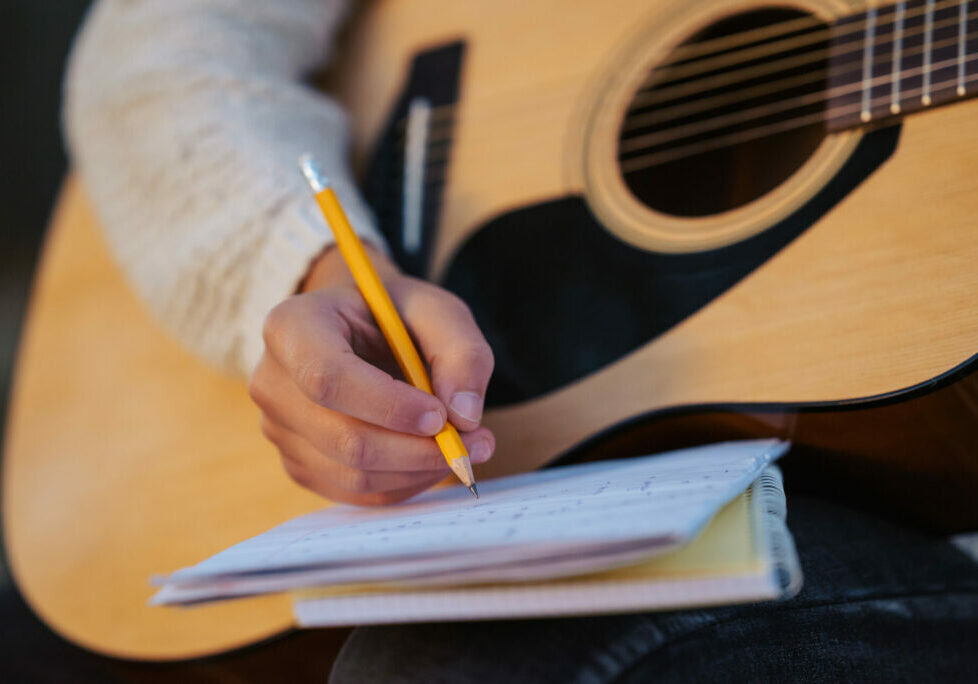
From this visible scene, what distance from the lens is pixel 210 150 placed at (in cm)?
59

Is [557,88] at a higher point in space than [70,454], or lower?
higher

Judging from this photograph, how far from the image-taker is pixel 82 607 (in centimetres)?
60

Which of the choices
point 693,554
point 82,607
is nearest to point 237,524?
point 82,607

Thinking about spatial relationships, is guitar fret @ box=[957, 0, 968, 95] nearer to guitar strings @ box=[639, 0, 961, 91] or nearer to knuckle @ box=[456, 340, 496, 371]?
guitar strings @ box=[639, 0, 961, 91]

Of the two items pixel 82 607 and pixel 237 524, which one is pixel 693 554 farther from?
pixel 82 607

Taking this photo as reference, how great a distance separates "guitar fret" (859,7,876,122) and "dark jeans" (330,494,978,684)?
0.24 meters

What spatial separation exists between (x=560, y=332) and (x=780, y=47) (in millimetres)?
260

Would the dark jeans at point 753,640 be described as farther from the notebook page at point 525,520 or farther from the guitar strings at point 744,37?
the guitar strings at point 744,37

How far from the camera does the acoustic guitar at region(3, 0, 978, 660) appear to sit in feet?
1.40

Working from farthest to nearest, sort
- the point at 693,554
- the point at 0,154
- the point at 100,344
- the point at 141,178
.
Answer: the point at 0,154
the point at 100,344
the point at 141,178
the point at 693,554

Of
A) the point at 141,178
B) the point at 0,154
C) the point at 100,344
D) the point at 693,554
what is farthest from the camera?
the point at 0,154

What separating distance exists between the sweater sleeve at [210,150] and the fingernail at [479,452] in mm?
204

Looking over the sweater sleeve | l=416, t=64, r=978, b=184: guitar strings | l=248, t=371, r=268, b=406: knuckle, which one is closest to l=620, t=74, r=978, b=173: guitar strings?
l=416, t=64, r=978, b=184: guitar strings

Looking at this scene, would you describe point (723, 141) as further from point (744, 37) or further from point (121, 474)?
point (121, 474)
